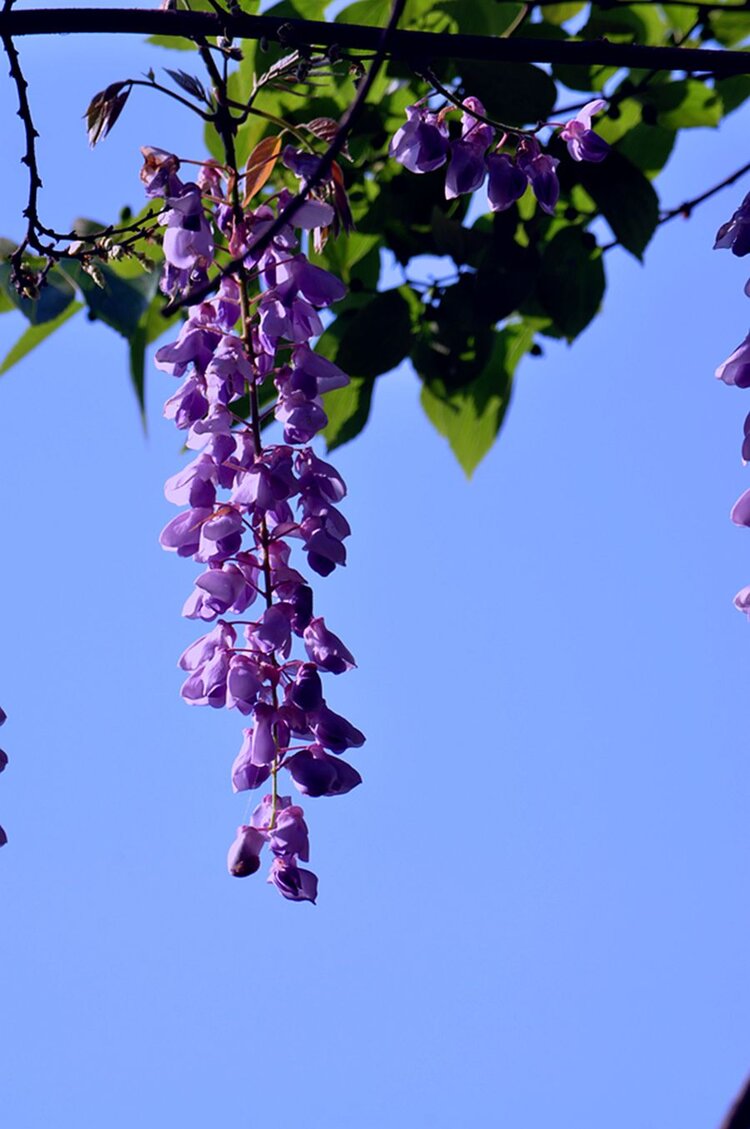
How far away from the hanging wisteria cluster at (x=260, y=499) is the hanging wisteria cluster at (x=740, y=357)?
193 mm

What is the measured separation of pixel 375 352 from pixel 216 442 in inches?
16.0

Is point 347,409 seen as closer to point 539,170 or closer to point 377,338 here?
point 377,338

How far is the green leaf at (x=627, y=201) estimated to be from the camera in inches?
41.1

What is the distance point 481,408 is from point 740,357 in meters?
0.54

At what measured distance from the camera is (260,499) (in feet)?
2.26

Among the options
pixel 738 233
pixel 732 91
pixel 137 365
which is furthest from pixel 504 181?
pixel 732 91

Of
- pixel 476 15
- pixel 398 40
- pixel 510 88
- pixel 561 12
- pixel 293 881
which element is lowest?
pixel 293 881

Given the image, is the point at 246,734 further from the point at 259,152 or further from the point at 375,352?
the point at 375,352

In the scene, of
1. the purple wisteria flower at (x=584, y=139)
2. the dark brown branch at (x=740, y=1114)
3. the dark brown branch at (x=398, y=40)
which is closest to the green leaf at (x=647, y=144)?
the purple wisteria flower at (x=584, y=139)

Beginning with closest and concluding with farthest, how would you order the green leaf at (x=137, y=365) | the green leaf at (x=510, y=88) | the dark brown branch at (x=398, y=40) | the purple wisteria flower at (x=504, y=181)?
the dark brown branch at (x=398, y=40) < the purple wisteria flower at (x=504, y=181) < the green leaf at (x=137, y=365) < the green leaf at (x=510, y=88)

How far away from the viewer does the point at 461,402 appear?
47.4 inches

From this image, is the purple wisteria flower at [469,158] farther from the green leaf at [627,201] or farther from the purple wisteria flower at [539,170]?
the green leaf at [627,201]

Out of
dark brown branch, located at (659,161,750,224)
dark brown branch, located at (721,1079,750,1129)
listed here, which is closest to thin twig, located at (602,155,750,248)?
dark brown branch, located at (659,161,750,224)

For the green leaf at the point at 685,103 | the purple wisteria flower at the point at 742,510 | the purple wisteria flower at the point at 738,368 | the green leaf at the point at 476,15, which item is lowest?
the purple wisteria flower at the point at 742,510
